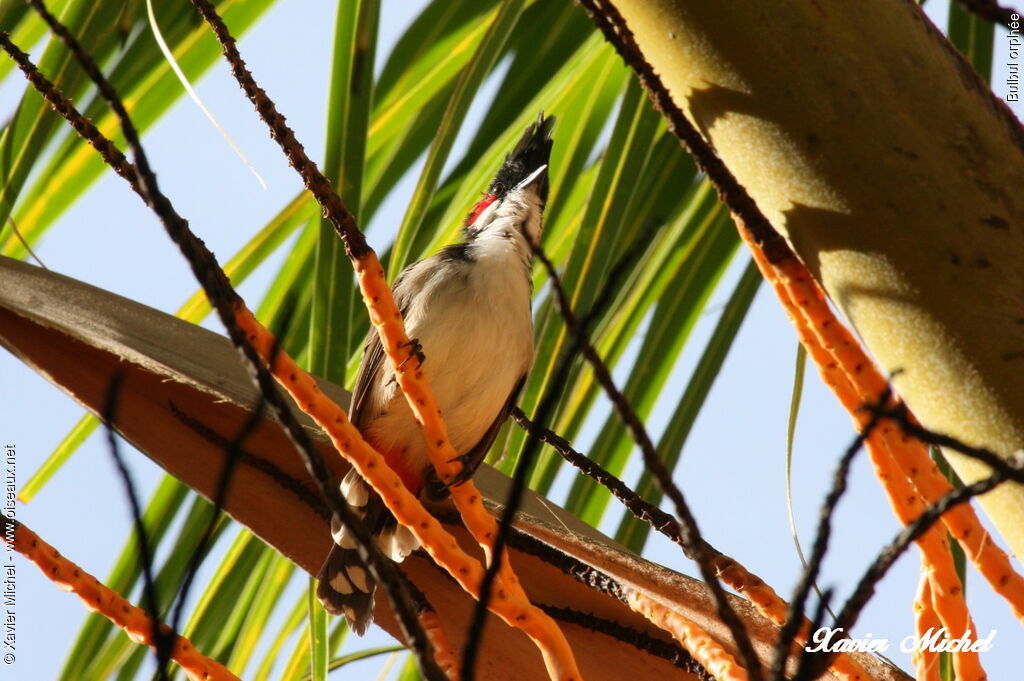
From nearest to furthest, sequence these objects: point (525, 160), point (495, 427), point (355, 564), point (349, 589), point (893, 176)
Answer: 1. point (893, 176)
2. point (349, 589)
3. point (355, 564)
4. point (495, 427)
5. point (525, 160)

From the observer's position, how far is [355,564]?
2301mm

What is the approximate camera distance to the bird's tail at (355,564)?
2.03 metres

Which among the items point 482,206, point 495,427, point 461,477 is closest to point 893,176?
point 461,477

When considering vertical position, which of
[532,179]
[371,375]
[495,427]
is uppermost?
[532,179]

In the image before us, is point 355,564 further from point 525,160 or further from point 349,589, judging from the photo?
point 525,160

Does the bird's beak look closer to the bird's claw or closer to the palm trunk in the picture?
the bird's claw

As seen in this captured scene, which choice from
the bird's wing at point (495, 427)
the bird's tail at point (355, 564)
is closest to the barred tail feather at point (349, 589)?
the bird's tail at point (355, 564)

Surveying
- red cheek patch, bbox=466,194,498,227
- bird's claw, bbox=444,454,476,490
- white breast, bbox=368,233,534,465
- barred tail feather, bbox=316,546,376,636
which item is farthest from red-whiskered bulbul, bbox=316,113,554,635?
bird's claw, bbox=444,454,476,490

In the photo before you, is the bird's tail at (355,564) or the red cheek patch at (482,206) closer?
the bird's tail at (355,564)

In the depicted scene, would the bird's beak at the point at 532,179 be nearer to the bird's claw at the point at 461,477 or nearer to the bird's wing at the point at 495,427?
the bird's wing at the point at 495,427

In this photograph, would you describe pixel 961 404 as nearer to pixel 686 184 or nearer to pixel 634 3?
pixel 634 3

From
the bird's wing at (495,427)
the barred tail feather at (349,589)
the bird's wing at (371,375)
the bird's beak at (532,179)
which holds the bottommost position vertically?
the barred tail feather at (349,589)

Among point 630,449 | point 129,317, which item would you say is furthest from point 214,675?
point 630,449

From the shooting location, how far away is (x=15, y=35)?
158cm
